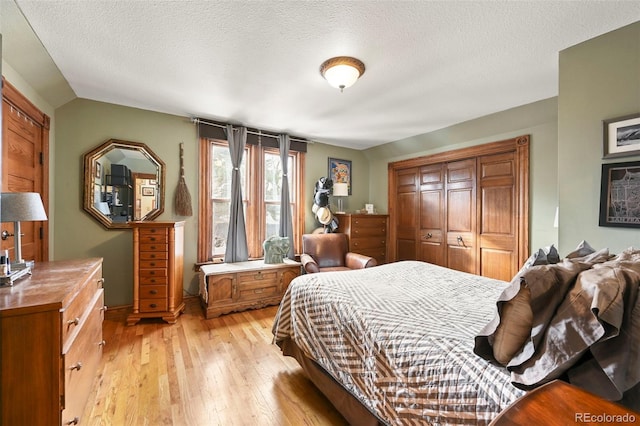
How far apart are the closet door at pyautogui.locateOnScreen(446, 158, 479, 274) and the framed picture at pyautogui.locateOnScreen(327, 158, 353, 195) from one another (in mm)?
1699

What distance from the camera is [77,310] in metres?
1.43

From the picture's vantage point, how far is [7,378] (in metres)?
1.05

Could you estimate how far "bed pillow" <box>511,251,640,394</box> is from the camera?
27.5 inches

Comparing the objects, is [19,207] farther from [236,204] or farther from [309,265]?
[309,265]

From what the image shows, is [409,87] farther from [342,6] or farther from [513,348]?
[513,348]

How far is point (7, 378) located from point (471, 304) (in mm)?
2215

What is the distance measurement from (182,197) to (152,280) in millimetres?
1066

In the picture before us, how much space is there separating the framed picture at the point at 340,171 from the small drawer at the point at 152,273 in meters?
2.94

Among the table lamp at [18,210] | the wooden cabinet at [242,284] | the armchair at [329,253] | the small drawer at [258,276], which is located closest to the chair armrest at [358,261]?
the armchair at [329,253]

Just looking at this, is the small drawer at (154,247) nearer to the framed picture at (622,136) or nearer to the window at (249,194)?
the window at (249,194)

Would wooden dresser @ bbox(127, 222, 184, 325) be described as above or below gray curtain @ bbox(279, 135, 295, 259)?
below

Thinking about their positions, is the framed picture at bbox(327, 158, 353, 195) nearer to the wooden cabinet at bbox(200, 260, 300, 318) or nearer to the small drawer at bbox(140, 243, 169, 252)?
the wooden cabinet at bbox(200, 260, 300, 318)

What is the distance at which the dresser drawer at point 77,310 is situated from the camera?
3.98 ft

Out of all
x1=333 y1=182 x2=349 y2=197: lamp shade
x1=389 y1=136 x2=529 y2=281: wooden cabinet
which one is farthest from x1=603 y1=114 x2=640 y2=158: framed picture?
x1=333 y1=182 x2=349 y2=197: lamp shade
